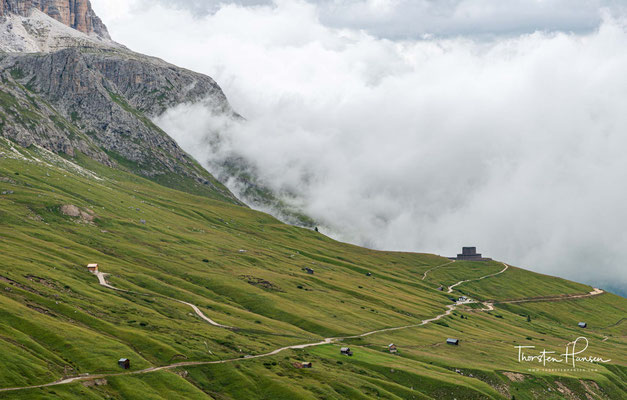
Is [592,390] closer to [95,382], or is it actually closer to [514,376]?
[514,376]

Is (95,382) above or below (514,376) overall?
below

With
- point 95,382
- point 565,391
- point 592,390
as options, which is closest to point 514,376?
point 565,391

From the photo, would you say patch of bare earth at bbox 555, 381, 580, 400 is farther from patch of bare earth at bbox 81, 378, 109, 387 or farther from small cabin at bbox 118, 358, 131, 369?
patch of bare earth at bbox 81, 378, 109, 387

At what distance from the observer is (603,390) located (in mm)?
190000

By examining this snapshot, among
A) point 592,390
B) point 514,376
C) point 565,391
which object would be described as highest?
point 514,376

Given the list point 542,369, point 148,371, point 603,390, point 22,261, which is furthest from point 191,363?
point 603,390

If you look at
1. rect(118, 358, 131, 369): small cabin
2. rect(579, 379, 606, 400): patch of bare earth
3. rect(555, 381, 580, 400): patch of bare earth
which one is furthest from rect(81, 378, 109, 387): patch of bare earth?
rect(579, 379, 606, 400): patch of bare earth

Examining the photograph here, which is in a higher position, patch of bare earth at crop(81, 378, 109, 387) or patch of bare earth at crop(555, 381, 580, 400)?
patch of bare earth at crop(555, 381, 580, 400)

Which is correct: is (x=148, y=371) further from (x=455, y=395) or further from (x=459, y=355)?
(x=459, y=355)

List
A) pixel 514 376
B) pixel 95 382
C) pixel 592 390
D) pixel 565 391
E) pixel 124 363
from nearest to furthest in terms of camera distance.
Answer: pixel 95 382 < pixel 124 363 < pixel 514 376 < pixel 565 391 < pixel 592 390

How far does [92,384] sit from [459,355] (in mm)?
123547

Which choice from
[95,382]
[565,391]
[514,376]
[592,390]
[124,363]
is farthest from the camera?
[592,390]

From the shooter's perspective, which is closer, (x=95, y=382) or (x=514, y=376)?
(x=95, y=382)

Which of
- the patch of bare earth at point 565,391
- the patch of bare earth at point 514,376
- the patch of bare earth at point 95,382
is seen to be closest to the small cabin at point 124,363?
the patch of bare earth at point 95,382
